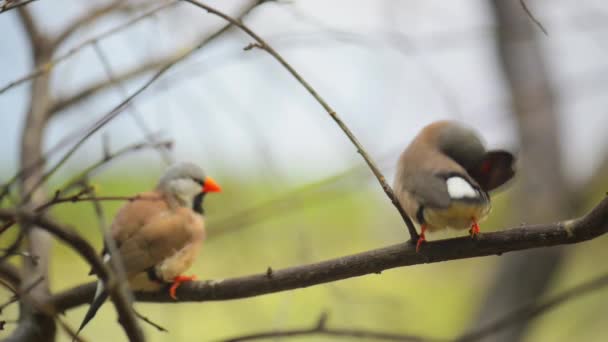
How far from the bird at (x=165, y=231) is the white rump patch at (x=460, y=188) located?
96 centimetres

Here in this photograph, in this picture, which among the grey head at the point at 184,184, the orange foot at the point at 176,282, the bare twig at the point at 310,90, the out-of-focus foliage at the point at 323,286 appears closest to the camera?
the bare twig at the point at 310,90

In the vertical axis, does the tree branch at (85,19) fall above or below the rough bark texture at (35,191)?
above

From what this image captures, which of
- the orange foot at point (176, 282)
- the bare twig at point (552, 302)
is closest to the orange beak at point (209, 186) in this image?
the orange foot at point (176, 282)

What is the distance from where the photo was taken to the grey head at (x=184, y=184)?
9.75 feet

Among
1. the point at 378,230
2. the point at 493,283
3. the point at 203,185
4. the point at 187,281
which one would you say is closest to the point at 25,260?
the point at 187,281

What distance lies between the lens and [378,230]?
13.5 feet

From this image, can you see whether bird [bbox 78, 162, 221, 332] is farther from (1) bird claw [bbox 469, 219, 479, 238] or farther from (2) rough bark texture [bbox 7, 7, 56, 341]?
(1) bird claw [bbox 469, 219, 479, 238]

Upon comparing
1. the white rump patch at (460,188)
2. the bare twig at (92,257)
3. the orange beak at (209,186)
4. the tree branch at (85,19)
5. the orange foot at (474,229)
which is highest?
the tree branch at (85,19)

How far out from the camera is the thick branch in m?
1.55

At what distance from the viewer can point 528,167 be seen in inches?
175

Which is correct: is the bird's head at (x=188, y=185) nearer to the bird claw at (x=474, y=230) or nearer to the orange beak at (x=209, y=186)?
the orange beak at (x=209, y=186)

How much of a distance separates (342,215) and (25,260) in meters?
3.13

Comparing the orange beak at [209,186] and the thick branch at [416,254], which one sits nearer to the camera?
the thick branch at [416,254]

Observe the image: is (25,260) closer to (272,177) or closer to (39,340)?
(39,340)
